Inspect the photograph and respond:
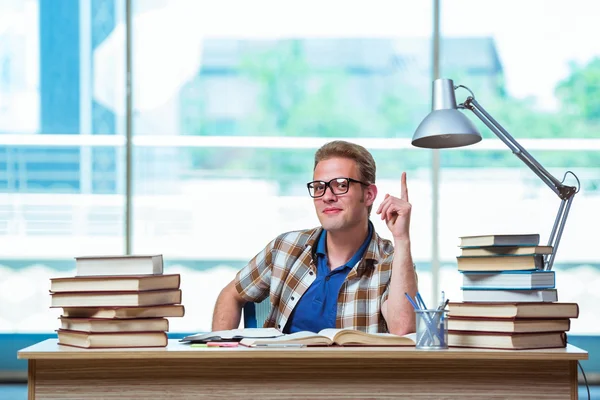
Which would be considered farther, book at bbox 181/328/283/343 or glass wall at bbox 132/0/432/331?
glass wall at bbox 132/0/432/331

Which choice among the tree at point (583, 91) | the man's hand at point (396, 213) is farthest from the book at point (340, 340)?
the tree at point (583, 91)

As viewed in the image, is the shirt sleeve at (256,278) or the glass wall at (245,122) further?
the glass wall at (245,122)

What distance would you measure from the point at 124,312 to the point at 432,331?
71 centimetres

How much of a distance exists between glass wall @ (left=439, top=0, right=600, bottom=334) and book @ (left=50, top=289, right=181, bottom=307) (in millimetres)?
3063

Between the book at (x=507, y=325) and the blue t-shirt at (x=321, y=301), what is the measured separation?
72cm

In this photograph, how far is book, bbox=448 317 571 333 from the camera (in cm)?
184

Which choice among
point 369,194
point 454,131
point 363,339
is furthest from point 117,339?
point 454,131

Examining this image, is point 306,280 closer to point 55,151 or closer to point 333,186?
point 333,186

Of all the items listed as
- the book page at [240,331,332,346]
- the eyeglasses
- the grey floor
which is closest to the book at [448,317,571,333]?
the book page at [240,331,332,346]

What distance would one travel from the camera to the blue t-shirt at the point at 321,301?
259 cm

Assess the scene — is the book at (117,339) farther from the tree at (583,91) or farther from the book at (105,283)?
the tree at (583,91)

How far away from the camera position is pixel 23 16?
4.83m

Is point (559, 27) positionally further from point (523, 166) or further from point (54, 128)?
point (54, 128)

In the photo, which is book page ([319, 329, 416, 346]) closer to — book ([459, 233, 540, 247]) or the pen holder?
the pen holder
